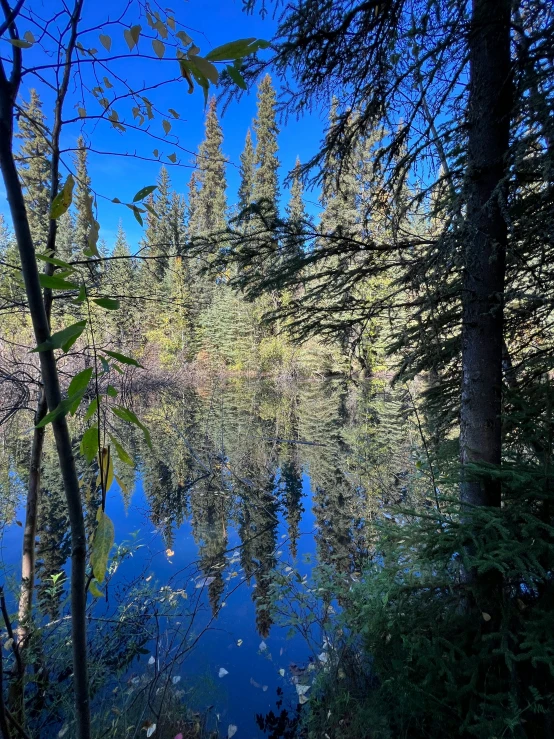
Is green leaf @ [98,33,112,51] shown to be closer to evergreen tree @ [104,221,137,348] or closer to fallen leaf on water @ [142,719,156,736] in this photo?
evergreen tree @ [104,221,137,348]

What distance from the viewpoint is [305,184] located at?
121 inches

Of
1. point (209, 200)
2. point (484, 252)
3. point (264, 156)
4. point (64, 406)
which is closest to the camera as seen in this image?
point (64, 406)

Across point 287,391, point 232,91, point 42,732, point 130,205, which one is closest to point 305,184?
point 232,91

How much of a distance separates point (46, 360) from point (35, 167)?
129 centimetres

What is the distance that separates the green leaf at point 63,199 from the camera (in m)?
0.52

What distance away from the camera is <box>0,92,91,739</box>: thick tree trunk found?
0.49m

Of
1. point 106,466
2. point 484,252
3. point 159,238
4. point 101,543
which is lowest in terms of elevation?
point 101,543

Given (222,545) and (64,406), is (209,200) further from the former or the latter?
(64,406)

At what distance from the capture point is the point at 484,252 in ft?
6.90

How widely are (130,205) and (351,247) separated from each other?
2.15 meters

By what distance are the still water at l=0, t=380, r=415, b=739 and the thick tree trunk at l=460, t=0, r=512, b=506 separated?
3.26 feet

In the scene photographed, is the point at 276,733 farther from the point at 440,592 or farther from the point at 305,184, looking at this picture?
the point at 305,184

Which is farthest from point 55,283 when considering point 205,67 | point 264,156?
point 264,156

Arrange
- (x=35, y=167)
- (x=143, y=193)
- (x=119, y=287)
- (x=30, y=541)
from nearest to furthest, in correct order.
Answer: (x=143, y=193) → (x=35, y=167) → (x=30, y=541) → (x=119, y=287)
